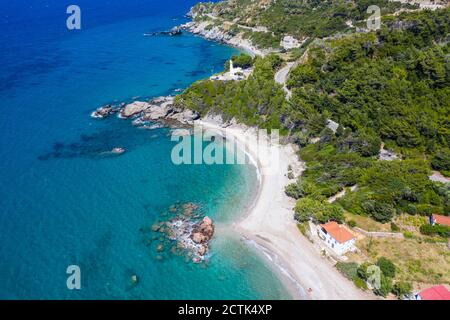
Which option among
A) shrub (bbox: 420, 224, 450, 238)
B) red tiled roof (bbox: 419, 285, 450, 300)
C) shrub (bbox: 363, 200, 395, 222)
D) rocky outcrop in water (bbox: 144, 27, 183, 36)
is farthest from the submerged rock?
rocky outcrop in water (bbox: 144, 27, 183, 36)

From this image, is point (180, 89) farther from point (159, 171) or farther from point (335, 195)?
point (335, 195)

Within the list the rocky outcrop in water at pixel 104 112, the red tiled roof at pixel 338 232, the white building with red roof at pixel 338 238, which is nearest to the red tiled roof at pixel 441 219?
the white building with red roof at pixel 338 238

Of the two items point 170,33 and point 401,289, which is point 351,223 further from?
point 170,33

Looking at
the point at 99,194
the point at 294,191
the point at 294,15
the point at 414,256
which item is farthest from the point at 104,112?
the point at 294,15

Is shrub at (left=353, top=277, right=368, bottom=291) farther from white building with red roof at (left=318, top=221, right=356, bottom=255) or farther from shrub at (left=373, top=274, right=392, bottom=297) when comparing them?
white building with red roof at (left=318, top=221, right=356, bottom=255)

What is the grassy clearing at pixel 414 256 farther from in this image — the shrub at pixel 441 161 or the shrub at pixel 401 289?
the shrub at pixel 441 161
